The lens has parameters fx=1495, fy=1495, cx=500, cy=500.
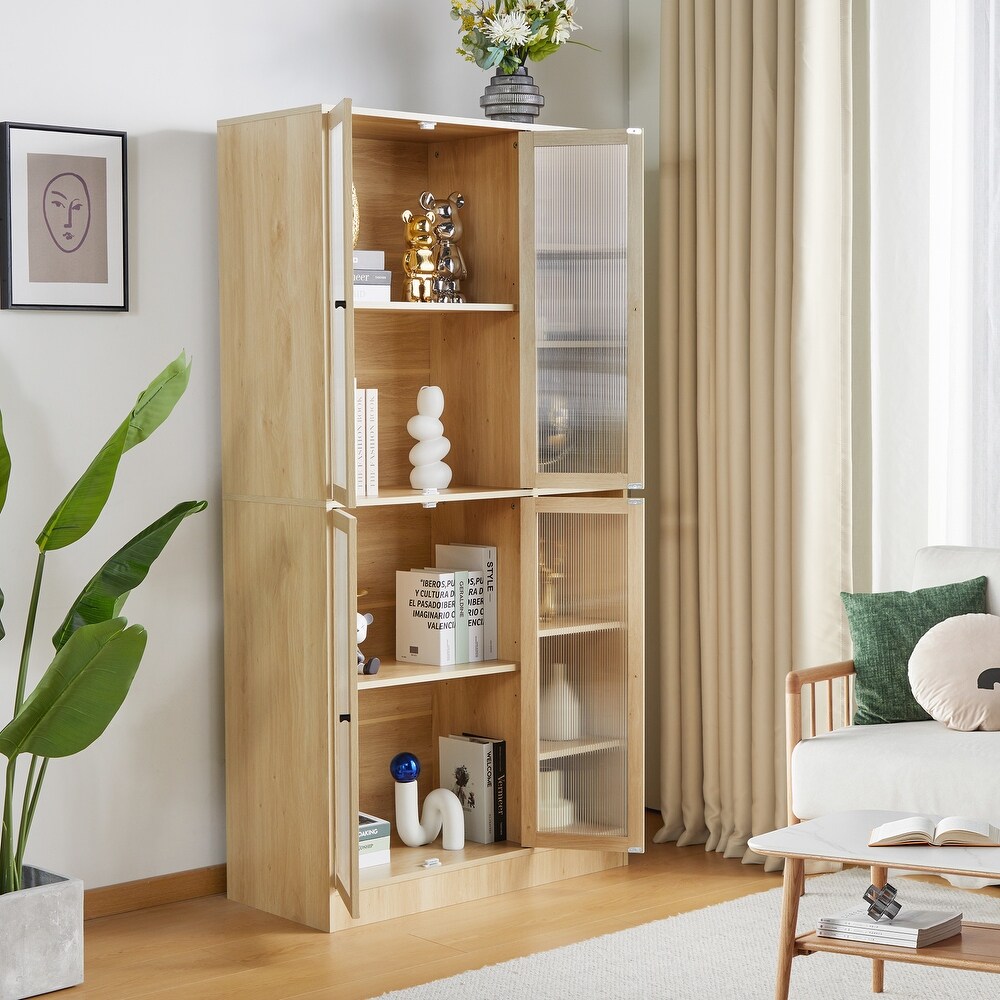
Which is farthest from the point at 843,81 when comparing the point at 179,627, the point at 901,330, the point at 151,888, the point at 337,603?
the point at 151,888

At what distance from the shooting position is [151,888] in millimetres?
3688

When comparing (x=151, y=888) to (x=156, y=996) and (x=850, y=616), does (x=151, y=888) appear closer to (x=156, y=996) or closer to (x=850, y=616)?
(x=156, y=996)

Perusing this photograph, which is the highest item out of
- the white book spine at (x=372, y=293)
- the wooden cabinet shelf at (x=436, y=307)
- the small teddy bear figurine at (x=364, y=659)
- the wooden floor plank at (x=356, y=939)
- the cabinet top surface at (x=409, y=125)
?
the cabinet top surface at (x=409, y=125)

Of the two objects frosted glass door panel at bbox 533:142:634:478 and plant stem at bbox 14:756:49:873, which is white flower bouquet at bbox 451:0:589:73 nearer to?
frosted glass door panel at bbox 533:142:634:478

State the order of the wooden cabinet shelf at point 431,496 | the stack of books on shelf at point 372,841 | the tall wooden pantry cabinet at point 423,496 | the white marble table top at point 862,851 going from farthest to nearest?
the stack of books on shelf at point 372,841 < the wooden cabinet shelf at point 431,496 < the tall wooden pantry cabinet at point 423,496 < the white marble table top at point 862,851

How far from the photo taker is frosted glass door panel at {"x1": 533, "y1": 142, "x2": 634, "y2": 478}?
3.80 meters

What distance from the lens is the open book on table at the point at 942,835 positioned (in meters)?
2.58

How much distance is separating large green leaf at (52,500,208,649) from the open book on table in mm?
1612

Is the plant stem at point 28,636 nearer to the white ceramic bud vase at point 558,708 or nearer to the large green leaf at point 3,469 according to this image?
the large green leaf at point 3,469

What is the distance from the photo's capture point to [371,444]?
11.9ft

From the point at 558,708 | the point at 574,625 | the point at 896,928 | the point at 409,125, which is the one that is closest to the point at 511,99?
the point at 409,125

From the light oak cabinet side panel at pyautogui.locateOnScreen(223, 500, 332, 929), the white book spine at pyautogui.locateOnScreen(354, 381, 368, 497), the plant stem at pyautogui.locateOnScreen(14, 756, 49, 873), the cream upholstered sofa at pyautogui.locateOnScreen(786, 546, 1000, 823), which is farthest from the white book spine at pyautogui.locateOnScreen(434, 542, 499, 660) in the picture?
the plant stem at pyautogui.locateOnScreen(14, 756, 49, 873)

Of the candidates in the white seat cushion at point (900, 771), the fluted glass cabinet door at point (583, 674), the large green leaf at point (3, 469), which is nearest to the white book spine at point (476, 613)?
the fluted glass cabinet door at point (583, 674)

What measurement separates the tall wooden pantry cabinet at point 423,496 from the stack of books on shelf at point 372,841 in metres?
0.07
